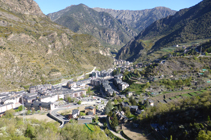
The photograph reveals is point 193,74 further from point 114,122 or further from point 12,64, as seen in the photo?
point 12,64

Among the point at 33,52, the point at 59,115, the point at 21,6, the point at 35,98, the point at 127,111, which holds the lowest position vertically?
the point at 59,115

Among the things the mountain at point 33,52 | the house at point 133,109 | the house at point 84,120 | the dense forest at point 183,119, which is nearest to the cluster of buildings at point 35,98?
the mountain at point 33,52

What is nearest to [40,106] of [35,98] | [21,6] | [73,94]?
[35,98]

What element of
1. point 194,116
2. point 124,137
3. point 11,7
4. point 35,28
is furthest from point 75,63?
point 194,116

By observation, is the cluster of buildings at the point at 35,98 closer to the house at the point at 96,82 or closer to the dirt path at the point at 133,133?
the house at the point at 96,82

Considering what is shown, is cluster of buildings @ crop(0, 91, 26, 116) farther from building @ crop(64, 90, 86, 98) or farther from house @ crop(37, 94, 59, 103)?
building @ crop(64, 90, 86, 98)

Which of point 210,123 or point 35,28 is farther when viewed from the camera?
point 35,28

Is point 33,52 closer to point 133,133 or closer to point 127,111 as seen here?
point 127,111
